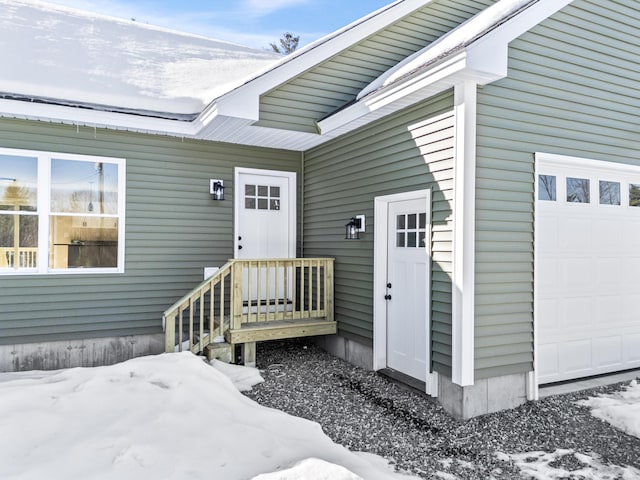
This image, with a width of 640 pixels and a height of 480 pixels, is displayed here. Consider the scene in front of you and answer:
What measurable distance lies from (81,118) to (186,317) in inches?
122

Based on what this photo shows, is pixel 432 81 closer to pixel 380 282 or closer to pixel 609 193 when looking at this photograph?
pixel 380 282

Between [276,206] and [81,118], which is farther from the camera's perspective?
[276,206]

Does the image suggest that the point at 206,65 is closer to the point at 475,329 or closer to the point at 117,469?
the point at 475,329

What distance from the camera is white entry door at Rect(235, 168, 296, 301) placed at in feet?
22.7

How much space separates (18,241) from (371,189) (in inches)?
184

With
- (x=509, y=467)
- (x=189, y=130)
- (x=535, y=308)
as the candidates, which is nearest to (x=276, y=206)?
(x=189, y=130)

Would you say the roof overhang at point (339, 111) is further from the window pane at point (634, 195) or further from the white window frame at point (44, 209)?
the window pane at point (634, 195)

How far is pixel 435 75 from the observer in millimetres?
4137

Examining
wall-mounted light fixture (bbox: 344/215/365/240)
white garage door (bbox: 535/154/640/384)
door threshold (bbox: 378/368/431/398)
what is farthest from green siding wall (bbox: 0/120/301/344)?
white garage door (bbox: 535/154/640/384)

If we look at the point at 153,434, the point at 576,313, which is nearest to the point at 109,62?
the point at 153,434

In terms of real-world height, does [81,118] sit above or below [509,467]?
above

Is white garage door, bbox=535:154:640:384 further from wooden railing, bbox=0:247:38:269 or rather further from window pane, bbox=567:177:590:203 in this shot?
wooden railing, bbox=0:247:38:269

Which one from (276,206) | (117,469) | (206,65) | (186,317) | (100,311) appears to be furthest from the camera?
(206,65)

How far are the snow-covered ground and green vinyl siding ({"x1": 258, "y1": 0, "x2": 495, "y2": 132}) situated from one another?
144 inches
